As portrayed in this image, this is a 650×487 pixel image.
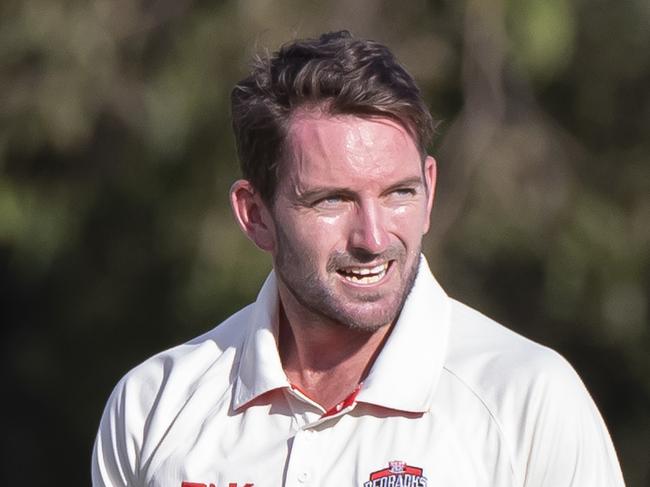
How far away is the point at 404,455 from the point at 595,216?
4.17m

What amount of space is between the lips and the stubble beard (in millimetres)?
14

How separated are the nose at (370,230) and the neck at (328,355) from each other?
18 cm

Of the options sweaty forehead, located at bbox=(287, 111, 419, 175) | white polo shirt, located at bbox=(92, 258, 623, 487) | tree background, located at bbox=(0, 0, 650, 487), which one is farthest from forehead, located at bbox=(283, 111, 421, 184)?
tree background, located at bbox=(0, 0, 650, 487)

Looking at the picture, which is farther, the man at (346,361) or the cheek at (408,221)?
the cheek at (408,221)

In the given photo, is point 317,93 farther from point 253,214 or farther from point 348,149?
point 253,214

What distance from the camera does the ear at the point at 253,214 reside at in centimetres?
343

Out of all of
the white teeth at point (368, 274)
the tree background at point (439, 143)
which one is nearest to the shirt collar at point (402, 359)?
the white teeth at point (368, 274)

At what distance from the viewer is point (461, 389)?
10.00ft

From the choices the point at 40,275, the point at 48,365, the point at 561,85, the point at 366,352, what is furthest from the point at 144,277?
the point at 366,352

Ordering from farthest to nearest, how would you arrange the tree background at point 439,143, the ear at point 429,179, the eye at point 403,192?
1. the tree background at point 439,143
2. the ear at point 429,179
3. the eye at point 403,192

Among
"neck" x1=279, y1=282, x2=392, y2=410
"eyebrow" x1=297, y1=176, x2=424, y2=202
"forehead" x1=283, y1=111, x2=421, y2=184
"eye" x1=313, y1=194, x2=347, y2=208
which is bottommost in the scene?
"neck" x1=279, y1=282, x2=392, y2=410

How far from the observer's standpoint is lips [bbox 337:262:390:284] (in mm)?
3145

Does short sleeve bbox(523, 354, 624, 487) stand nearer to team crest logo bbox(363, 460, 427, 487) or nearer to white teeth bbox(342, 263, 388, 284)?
team crest logo bbox(363, 460, 427, 487)

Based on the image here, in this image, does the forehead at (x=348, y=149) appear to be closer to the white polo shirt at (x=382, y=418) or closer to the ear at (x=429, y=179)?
the ear at (x=429, y=179)
